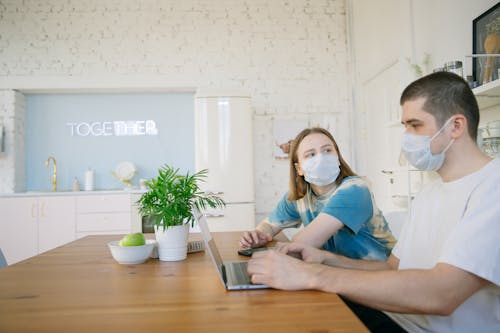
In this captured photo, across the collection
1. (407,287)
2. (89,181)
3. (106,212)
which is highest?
(89,181)

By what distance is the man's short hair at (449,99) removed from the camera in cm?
109

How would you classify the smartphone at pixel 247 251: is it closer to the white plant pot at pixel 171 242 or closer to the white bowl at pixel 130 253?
the white plant pot at pixel 171 242

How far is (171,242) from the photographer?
133cm

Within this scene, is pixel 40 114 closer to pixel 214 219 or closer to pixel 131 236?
pixel 214 219

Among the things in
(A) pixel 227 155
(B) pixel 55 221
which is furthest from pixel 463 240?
(B) pixel 55 221

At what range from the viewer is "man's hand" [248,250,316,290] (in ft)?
3.00

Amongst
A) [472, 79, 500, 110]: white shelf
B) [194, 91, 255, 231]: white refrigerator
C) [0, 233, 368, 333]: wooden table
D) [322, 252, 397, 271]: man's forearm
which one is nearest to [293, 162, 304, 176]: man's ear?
[322, 252, 397, 271]: man's forearm

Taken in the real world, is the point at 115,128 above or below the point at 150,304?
above

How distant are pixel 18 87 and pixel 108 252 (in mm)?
4017

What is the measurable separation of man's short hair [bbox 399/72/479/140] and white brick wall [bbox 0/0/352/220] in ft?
12.4

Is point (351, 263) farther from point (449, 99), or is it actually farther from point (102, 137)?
point (102, 137)

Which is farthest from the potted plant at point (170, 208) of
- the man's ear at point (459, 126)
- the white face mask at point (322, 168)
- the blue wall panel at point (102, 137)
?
the blue wall panel at point (102, 137)

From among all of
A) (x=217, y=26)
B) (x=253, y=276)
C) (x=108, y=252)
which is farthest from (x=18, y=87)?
(x=253, y=276)

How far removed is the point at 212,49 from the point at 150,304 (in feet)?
14.5
